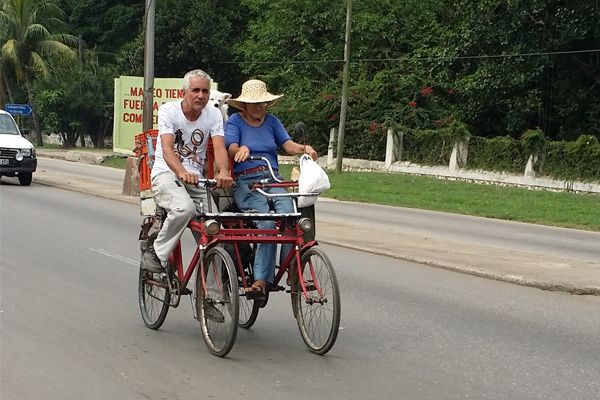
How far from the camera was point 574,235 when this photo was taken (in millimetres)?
17438

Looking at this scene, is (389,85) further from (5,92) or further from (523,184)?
(5,92)

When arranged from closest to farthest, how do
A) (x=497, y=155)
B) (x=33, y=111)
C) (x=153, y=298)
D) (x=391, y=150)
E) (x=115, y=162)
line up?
(x=153, y=298)
(x=497, y=155)
(x=391, y=150)
(x=115, y=162)
(x=33, y=111)

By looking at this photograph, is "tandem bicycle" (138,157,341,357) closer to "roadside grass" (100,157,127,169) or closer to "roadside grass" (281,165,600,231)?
"roadside grass" (281,165,600,231)

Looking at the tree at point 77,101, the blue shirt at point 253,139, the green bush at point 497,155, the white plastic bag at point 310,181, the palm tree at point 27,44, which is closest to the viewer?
the white plastic bag at point 310,181

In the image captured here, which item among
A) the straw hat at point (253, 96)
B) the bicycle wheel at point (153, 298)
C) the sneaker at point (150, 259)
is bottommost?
the bicycle wheel at point (153, 298)

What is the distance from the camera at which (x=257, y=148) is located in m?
6.93

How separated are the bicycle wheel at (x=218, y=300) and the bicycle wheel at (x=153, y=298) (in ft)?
2.29

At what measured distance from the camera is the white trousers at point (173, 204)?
6594 millimetres

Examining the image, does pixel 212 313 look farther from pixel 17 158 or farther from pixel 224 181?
pixel 17 158

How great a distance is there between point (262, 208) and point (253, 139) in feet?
2.03

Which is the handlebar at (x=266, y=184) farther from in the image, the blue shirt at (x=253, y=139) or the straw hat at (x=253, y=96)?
the straw hat at (x=253, y=96)

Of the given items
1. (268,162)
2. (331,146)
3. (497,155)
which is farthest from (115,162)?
(268,162)

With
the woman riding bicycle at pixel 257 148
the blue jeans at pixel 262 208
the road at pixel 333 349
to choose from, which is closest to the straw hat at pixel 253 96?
the woman riding bicycle at pixel 257 148

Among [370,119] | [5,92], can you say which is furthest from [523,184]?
[5,92]
